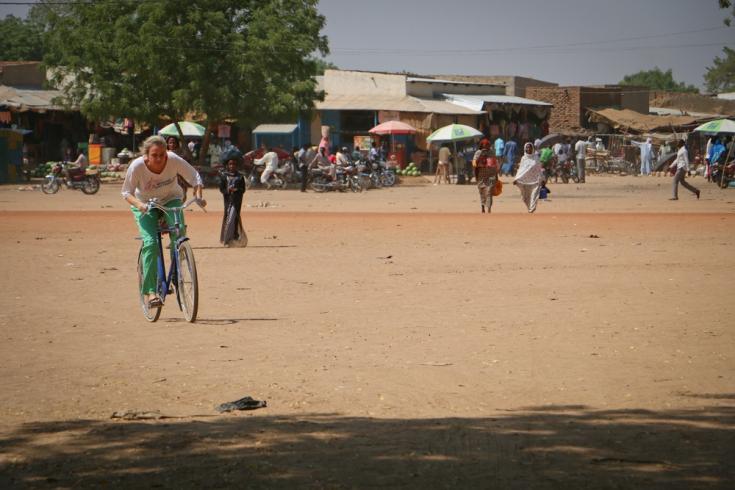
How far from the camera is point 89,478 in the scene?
16.0ft

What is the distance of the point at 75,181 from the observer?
35.0 metres

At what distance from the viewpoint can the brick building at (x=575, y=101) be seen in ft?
200

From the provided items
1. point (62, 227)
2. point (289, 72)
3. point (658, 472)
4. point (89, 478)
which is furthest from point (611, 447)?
point (289, 72)

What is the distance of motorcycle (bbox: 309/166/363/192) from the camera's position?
37.3m

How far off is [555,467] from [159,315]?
5.63m

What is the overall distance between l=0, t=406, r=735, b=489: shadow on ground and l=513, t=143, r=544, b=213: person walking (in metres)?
17.3

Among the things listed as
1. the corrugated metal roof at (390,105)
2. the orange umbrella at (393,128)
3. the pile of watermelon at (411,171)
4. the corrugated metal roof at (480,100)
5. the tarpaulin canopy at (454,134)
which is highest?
the corrugated metal roof at (480,100)

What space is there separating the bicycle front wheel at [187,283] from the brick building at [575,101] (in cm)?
5268

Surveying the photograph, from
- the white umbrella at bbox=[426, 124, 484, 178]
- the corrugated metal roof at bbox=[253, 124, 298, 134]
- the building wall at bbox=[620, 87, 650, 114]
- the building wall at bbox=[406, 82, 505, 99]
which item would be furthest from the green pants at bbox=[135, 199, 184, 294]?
the building wall at bbox=[620, 87, 650, 114]

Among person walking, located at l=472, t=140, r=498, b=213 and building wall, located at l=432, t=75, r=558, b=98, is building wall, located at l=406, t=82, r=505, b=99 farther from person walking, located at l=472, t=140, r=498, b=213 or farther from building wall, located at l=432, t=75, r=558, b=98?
person walking, located at l=472, t=140, r=498, b=213

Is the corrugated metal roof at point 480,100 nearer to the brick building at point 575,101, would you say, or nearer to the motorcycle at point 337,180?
the brick building at point 575,101

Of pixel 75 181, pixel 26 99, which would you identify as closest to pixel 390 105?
pixel 26 99

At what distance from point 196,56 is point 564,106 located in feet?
91.3

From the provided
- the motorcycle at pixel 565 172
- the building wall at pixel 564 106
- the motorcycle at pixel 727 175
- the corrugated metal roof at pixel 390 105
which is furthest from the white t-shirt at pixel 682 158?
the building wall at pixel 564 106
